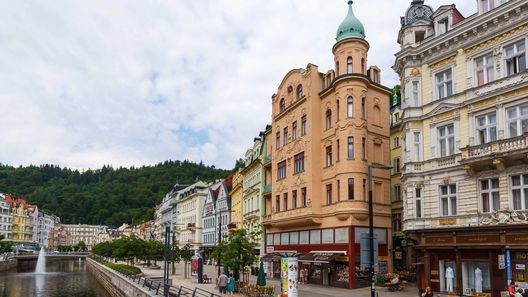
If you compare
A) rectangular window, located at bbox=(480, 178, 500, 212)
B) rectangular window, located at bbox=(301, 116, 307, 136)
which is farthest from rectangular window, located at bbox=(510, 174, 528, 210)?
rectangular window, located at bbox=(301, 116, 307, 136)

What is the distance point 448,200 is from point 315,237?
1435 cm

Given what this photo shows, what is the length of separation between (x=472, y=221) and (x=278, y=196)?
919 inches

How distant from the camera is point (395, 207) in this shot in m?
45.2

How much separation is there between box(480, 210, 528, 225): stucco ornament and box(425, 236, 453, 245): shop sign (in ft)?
7.82

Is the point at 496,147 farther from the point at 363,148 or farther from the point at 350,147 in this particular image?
the point at 350,147

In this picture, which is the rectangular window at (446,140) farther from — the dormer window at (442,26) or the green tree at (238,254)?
the green tree at (238,254)

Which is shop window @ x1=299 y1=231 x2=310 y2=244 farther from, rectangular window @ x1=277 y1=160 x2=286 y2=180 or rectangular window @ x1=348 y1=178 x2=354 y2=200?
rectangular window @ x1=348 y1=178 x2=354 y2=200

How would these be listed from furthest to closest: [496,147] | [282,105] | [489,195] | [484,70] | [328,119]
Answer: [282,105] → [328,119] → [484,70] → [489,195] → [496,147]

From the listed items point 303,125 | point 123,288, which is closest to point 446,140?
point 303,125

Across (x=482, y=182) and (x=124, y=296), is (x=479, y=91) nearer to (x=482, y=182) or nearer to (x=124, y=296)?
(x=482, y=182)

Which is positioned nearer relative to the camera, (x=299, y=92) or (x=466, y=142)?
(x=466, y=142)

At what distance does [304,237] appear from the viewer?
42625mm

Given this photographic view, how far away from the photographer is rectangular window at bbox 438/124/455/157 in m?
28.9

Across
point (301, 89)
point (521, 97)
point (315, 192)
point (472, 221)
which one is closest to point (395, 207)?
point (315, 192)
